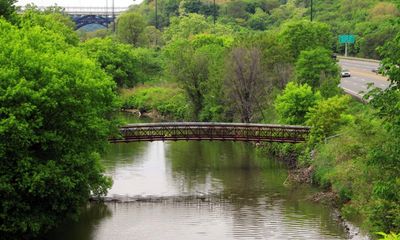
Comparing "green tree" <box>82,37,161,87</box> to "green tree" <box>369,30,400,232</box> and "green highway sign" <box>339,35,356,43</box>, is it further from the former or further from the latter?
"green tree" <box>369,30,400,232</box>

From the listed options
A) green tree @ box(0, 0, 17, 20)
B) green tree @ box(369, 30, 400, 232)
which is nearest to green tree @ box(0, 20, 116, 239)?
green tree @ box(369, 30, 400, 232)

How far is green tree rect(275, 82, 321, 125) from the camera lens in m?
53.9

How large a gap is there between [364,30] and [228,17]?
35323 millimetres

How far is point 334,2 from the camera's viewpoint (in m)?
125

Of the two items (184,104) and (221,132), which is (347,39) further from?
(221,132)

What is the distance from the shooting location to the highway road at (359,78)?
68088 mm

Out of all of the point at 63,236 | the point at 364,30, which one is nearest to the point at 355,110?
the point at 63,236

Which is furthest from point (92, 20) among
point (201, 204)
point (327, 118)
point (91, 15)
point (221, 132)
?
point (201, 204)

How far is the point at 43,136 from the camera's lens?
107ft

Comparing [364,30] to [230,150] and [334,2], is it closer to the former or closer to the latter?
[334,2]

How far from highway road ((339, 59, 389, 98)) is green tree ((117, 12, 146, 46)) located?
3553 centimetres

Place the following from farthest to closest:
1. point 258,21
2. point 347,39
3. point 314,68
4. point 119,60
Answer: point 258,21, point 347,39, point 119,60, point 314,68

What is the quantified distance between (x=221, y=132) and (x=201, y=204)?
12030 mm

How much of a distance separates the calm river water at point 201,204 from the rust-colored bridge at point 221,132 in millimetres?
2049
